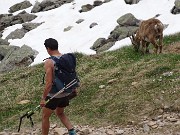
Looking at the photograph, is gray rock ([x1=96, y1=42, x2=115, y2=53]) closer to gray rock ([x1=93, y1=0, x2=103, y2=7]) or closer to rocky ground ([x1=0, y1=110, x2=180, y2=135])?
gray rock ([x1=93, y1=0, x2=103, y2=7])

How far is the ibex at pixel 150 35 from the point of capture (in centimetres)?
1823

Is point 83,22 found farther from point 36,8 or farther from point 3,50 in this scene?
point 36,8

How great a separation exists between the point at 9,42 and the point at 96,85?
2334 centimetres

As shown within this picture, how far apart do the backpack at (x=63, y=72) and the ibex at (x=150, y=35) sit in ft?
31.1

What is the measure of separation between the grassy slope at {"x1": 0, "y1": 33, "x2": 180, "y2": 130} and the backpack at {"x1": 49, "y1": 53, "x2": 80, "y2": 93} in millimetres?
2616

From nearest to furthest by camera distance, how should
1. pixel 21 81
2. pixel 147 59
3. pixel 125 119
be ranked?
pixel 125 119 < pixel 147 59 < pixel 21 81

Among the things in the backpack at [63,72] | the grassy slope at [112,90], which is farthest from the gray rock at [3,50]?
the backpack at [63,72]

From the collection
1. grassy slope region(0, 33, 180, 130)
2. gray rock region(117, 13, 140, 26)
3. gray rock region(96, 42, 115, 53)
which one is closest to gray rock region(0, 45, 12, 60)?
gray rock region(96, 42, 115, 53)

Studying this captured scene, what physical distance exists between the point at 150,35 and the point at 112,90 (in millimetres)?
5978

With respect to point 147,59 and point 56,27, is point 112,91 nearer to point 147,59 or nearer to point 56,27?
point 147,59

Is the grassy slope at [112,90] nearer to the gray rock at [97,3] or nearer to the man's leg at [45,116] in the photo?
the man's leg at [45,116]

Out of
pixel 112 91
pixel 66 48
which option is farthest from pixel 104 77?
pixel 66 48

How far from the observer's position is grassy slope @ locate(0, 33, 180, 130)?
1175cm

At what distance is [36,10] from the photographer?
43156mm
